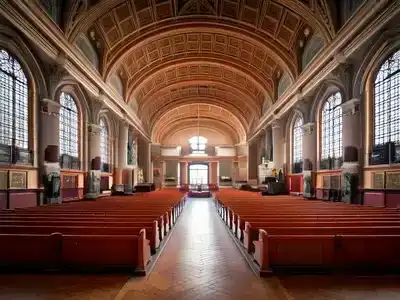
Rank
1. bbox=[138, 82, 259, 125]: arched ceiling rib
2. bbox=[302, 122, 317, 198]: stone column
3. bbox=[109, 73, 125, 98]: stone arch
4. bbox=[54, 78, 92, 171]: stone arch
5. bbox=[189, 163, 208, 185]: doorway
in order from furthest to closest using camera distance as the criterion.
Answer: bbox=[189, 163, 208, 185]: doorway, bbox=[138, 82, 259, 125]: arched ceiling rib, bbox=[109, 73, 125, 98]: stone arch, bbox=[302, 122, 317, 198]: stone column, bbox=[54, 78, 92, 171]: stone arch

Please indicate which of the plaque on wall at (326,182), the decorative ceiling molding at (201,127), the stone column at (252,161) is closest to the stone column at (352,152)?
the plaque on wall at (326,182)

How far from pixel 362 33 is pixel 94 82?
39.2ft

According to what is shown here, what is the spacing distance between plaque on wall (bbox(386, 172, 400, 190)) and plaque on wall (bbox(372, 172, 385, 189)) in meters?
0.20

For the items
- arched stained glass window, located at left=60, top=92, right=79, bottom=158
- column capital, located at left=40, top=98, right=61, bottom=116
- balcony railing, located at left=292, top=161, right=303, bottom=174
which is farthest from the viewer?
balcony railing, located at left=292, top=161, right=303, bottom=174

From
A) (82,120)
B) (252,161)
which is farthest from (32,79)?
(252,161)

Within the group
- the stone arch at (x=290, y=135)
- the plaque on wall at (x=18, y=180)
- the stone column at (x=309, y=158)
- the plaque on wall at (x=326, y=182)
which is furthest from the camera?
the stone arch at (x=290, y=135)

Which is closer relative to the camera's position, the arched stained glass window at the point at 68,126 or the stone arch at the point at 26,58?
the stone arch at the point at 26,58

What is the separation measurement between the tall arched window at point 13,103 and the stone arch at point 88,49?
3.79m

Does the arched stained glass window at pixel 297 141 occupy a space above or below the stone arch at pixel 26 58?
below

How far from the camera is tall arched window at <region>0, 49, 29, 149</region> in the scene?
9.85m

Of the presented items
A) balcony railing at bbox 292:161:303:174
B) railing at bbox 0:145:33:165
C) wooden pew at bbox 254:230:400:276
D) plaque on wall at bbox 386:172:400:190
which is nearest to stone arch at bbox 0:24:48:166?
railing at bbox 0:145:33:165

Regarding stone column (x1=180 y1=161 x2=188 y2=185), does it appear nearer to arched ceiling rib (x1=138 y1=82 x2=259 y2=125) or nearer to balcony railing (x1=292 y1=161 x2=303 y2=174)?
arched ceiling rib (x1=138 y1=82 x2=259 y2=125)

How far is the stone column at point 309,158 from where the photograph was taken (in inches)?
612

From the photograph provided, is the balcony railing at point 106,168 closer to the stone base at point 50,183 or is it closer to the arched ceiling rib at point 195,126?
the stone base at point 50,183
